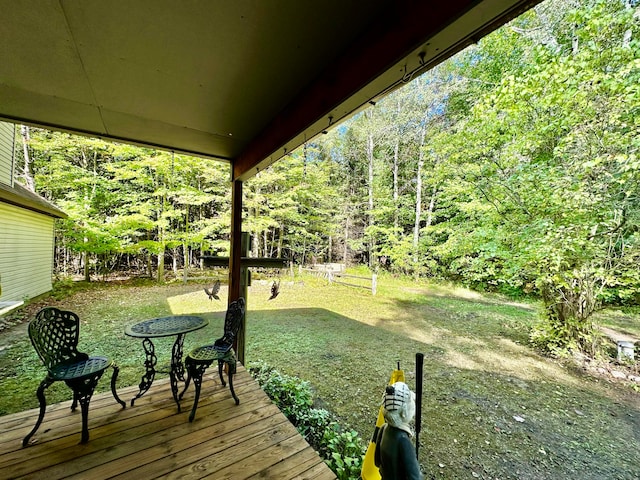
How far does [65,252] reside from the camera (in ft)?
30.4

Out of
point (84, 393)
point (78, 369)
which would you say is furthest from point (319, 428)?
point (78, 369)

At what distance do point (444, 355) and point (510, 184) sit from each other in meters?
2.91

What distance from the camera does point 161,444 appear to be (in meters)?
1.62

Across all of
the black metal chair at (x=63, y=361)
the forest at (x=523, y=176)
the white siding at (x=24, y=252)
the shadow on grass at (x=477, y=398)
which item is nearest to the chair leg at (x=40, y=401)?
the black metal chair at (x=63, y=361)

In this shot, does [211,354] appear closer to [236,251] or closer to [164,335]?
[164,335]

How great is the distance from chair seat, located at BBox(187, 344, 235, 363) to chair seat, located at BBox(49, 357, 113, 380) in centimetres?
58

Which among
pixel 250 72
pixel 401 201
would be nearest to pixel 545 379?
pixel 250 72

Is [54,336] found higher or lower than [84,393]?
higher

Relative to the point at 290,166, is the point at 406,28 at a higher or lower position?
lower

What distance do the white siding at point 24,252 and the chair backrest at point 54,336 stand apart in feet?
16.0

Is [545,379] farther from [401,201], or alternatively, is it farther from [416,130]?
[416,130]

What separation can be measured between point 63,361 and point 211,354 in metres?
1.02

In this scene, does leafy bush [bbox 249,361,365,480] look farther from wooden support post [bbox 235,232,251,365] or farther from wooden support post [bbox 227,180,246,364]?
wooden support post [bbox 227,180,246,364]

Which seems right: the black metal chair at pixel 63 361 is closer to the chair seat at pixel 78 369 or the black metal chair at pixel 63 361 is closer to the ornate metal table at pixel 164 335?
the chair seat at pixel 78 369
